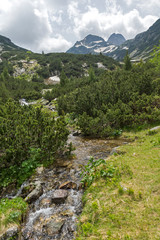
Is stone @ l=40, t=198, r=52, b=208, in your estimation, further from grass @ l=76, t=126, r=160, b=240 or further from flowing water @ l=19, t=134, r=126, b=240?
grass @ l=76, t=126, r=160, b=240

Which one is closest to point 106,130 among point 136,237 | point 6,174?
point 6,174

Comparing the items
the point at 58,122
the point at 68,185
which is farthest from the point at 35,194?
the point at 58,122

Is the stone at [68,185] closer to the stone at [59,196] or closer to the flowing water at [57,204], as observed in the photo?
the flowing water at [57,204]

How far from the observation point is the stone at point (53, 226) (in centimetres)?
475

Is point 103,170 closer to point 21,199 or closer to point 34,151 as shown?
point 21,199

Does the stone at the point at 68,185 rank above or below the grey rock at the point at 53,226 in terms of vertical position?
above

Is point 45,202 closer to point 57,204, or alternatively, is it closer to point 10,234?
point 57,204

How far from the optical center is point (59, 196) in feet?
20.7

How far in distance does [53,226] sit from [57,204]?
1.16 meters

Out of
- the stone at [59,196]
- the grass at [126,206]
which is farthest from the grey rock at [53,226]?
the stone at [59,196]

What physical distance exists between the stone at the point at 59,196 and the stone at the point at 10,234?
1.77 metres

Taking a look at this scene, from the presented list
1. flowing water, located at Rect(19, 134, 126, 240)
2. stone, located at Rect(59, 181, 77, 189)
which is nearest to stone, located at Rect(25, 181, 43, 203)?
flowing water, located at Rect(19, 134, 126, 240)

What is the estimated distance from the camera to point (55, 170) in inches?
356

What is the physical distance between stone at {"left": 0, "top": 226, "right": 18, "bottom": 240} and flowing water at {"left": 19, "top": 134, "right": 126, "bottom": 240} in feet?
0.85
